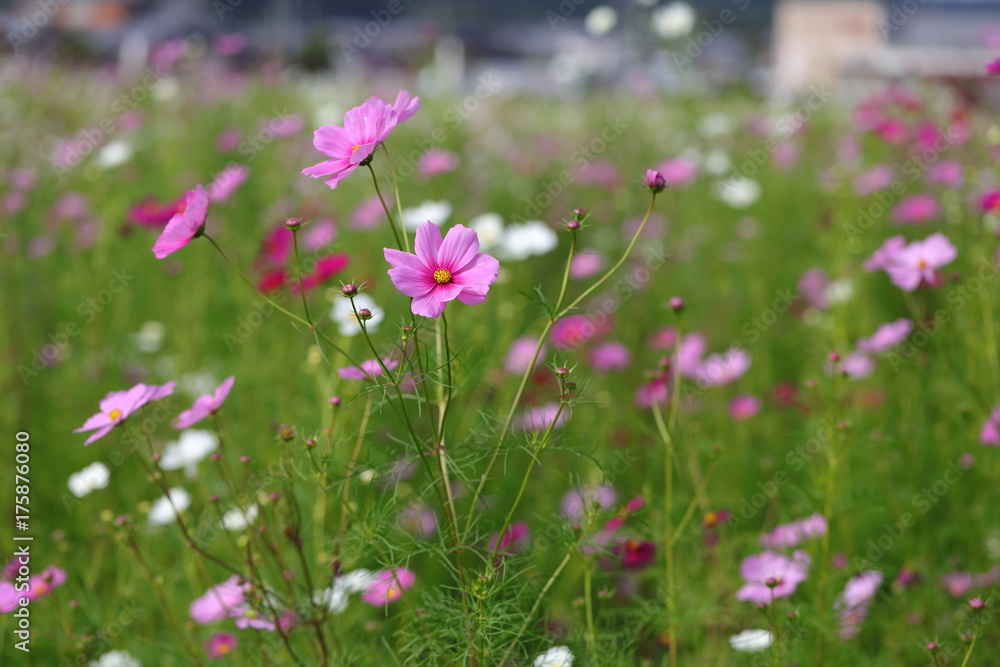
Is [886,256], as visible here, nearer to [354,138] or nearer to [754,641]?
[754,641]

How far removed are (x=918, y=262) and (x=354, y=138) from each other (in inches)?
34.8

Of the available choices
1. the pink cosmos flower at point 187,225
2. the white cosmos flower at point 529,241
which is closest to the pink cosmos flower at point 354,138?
the pink cosmos flower at point 187,225

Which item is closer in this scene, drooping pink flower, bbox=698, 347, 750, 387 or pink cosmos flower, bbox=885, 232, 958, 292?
pink cosmos flower, bbox=885, 232, 958, 292

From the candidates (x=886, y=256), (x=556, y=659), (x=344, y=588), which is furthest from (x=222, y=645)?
(x=886, y=256)

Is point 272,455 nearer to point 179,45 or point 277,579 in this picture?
point 277,579

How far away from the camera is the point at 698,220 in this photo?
2.97 m

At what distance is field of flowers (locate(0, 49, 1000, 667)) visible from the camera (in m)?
0.84

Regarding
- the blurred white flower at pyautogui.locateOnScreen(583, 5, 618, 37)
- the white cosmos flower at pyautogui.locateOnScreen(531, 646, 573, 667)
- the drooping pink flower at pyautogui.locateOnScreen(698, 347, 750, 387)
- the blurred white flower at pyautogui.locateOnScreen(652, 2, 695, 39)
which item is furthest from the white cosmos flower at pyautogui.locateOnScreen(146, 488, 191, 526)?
the blurred white flower at pyautogui.locateOnScreen(652, 2, 695, 39)

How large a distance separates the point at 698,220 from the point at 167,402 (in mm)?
1957

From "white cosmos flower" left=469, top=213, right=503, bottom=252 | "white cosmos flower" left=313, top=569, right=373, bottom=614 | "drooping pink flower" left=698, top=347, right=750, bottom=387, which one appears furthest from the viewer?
"white cosmos flower" left=469, top=213, right=503, bottom=252

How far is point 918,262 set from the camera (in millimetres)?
1188

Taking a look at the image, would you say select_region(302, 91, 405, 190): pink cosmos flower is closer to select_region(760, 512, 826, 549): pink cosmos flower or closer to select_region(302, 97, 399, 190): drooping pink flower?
select_region(302, 97, 399, 190): drooping pink flower

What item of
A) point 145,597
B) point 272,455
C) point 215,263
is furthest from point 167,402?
point 215,263

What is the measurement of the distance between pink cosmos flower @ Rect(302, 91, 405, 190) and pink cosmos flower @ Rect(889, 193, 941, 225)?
78.6 inches
